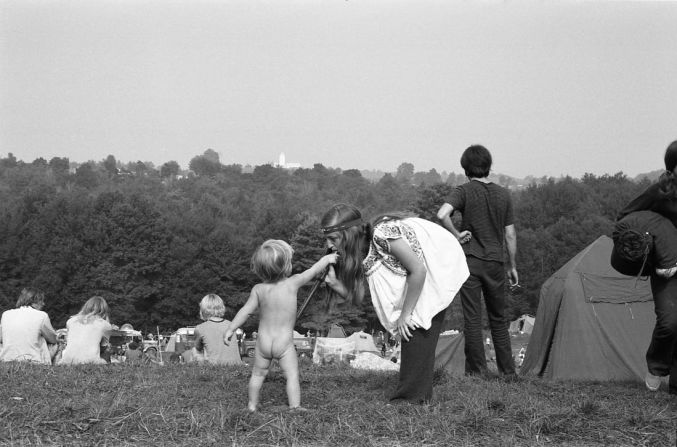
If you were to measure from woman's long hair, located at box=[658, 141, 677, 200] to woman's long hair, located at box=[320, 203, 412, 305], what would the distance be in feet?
7.17

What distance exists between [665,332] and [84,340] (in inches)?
230

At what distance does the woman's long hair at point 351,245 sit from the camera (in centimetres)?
540

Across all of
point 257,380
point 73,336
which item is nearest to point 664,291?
point 257,380

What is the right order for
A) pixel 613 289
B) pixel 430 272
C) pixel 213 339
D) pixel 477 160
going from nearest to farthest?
pixel 430 272 < pixel 477 160 < pixel 213 339 < pixel 613 289

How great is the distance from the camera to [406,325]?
5340 mm

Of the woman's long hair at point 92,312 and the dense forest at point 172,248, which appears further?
the dense forest at point 172,248

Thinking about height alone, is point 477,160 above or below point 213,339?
above

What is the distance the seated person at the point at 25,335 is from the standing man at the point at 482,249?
4426 mm

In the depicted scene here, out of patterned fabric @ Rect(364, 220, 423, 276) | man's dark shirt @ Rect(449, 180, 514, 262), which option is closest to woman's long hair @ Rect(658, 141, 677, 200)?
man's dark shirt @ Rect(449, 180, 514, 262)

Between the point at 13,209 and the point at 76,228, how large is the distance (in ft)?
29.8

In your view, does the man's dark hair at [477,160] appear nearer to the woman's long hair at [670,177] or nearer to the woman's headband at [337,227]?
the woman's long hair at [670,177]

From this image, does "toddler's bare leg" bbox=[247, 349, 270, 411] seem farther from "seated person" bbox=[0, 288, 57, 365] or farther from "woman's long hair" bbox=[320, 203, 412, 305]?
"seated person" bbox=[0, 288, 57, 365]

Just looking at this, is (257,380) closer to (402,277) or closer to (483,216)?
(402,277)

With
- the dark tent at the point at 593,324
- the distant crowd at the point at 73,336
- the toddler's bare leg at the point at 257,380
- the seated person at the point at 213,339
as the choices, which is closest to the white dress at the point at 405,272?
the toddler's bare leg at the point at 257,380
